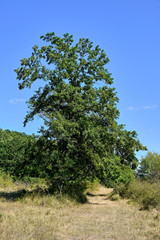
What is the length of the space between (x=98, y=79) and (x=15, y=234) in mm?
15736

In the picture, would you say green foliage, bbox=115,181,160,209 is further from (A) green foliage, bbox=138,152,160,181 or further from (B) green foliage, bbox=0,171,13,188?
(A) green foliage, bbox=138,152,160,181

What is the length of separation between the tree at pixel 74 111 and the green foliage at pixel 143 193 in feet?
10.4

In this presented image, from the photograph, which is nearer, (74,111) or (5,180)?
(74,111)

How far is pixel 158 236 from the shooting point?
29.0 ft

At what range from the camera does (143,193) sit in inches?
717

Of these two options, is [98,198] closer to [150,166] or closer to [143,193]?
[143,193]

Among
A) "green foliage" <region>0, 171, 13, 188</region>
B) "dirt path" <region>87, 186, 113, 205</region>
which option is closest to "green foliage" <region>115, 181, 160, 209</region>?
"dirt path" <region>87, 186, 113, 205</region>

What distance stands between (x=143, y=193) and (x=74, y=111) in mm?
8190

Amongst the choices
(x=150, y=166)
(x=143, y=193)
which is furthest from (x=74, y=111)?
(x=150, y=166)

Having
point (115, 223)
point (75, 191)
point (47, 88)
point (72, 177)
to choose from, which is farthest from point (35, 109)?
point (115, 223)

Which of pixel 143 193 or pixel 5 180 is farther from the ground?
pixel 143 193

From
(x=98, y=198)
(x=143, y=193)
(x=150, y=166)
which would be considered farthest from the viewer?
(x=150, y=166)

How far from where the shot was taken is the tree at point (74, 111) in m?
18.5

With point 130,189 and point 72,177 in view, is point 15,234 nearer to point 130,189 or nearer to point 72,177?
point 72,177
